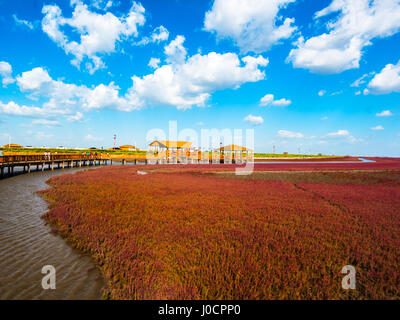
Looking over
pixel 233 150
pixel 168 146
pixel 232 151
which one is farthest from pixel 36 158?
pixel 232 151

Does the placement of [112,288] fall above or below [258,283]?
below

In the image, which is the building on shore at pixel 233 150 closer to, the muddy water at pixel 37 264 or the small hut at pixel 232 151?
the small hut at pixel 232 151

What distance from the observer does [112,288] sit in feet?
12.4

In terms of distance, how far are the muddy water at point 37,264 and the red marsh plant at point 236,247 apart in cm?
31

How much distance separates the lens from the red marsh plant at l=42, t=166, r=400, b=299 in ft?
11.6

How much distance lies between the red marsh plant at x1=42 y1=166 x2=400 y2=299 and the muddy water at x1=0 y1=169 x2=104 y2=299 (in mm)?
313

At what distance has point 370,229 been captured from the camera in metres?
6.52
